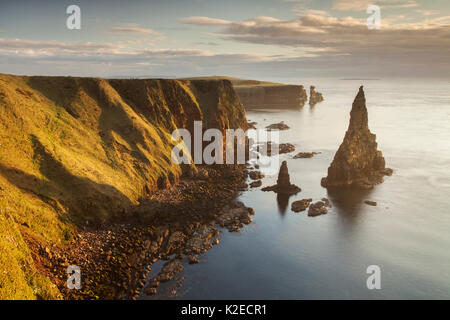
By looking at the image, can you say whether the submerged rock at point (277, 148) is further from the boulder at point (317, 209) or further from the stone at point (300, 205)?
the boulder at point (317, 209)

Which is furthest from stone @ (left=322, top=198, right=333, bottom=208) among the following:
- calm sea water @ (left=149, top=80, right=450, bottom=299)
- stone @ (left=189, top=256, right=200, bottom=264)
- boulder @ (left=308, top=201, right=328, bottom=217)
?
stone @ (left=189, top=256, right=200, bottom=264)

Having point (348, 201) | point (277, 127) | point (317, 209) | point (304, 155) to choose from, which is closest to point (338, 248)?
point (317, 209)

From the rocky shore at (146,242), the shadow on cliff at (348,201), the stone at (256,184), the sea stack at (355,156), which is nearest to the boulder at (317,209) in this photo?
Result: the shadow on cliff at (348,201)

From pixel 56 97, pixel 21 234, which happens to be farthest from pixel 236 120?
pixel 21 234

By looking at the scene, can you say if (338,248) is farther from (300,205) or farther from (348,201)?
(348,201)

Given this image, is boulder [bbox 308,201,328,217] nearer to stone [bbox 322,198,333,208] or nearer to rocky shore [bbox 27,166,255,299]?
stone [bbox 322,198,333,208]

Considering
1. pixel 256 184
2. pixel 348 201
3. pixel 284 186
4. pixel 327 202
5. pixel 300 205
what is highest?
pixel 284 186
